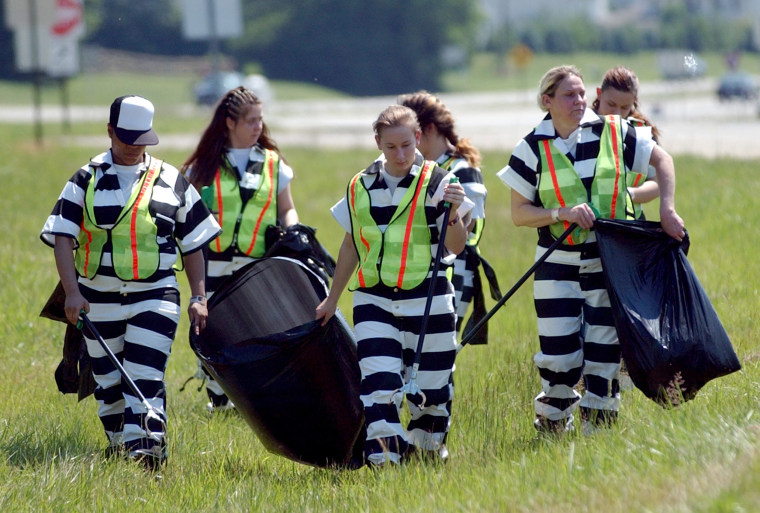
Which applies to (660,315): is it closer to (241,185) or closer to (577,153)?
(577,153)

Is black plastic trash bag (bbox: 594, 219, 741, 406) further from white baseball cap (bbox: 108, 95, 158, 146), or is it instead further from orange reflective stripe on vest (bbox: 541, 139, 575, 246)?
white baseball cap (bbox: 108, 95, 158, 146)

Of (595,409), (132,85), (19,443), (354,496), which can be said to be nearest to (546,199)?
(595,409)

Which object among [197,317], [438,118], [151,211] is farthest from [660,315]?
[151,211]

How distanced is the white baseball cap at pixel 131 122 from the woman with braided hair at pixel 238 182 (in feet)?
4.23

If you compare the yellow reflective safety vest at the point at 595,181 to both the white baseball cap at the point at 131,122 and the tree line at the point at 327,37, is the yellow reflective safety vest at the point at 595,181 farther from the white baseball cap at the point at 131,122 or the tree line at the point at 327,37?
the tree line at the point at 327,37

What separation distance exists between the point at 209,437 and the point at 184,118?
1326 inches

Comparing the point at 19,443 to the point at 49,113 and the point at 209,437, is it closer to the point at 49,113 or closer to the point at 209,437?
the point at 209,437

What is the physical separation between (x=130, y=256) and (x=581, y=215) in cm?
214

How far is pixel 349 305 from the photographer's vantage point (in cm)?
1116

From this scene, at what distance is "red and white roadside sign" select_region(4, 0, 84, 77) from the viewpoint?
25812 millimetres

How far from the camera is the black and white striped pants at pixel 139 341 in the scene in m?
5.68

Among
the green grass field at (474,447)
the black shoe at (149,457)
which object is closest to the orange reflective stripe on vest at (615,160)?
the green grass field at (474,447)

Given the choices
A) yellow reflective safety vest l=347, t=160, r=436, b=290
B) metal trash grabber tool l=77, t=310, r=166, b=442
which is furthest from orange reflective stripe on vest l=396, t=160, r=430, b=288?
metal trash grabber tool l=77, t=310, r=166, b=442

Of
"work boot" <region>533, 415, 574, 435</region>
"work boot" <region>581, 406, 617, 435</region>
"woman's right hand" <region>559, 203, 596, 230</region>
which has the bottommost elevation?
"work boot" <region>533, 415, 574, 435</region>
